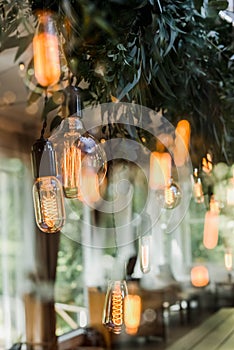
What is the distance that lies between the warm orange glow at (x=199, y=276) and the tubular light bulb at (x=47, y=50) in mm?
3758

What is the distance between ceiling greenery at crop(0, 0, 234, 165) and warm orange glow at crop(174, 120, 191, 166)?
3cm

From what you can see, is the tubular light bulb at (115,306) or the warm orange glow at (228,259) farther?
the warm orange glow at (228,259)

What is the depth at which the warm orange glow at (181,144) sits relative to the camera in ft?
7.12

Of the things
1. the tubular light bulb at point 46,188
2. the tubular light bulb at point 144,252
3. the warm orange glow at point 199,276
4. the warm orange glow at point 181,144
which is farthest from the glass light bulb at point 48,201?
the warm orange glow at point 199,276

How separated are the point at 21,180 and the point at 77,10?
9.76 ft

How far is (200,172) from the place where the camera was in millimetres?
2268

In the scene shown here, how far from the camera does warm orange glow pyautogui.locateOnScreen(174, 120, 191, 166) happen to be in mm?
2170

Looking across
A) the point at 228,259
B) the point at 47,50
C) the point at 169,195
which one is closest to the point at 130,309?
the point at 169,195

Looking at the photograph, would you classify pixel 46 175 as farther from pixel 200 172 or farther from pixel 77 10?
pixel 200 172

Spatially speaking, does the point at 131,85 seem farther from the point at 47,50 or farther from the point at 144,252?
the point at 144,252

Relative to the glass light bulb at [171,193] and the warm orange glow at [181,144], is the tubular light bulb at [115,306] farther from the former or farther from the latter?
the warm orange glow at [181,144]

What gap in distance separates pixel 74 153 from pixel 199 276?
4.04 m

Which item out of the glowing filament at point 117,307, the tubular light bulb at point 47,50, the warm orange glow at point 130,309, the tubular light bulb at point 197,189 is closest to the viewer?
the tubular light bulb at point 47,50

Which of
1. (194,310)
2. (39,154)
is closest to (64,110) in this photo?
(39,154)
